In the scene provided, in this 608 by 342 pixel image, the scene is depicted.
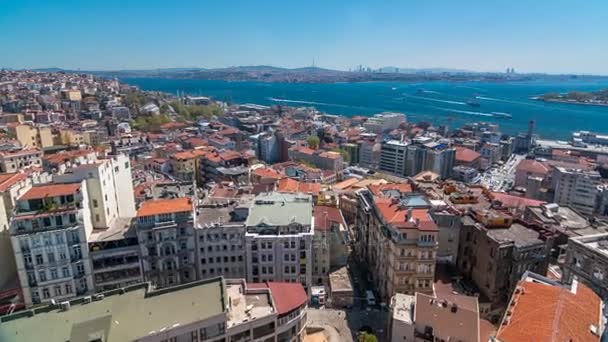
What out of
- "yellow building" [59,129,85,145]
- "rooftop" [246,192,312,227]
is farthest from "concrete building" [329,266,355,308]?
"yellow building" [59,129,85,145]

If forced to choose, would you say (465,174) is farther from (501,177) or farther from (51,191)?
(51,191)

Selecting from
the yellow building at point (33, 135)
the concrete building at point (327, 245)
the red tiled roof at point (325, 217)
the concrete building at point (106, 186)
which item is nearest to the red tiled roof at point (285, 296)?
the concrete building at point (327, 245)

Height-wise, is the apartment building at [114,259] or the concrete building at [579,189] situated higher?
the apartment building at [114,259]

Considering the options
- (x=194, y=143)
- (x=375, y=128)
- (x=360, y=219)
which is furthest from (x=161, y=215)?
(x=375, y=128)

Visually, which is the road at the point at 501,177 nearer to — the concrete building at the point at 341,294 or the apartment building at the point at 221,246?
the concrete building at the point at 341,294

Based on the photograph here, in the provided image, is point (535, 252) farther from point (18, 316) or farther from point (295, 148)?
point (295, 148)

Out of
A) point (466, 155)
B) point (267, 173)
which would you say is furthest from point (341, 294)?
point (466, 155)
